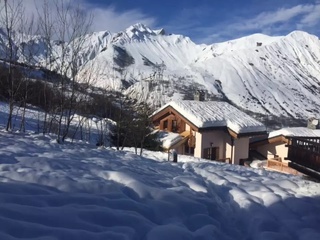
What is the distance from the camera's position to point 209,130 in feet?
67.0

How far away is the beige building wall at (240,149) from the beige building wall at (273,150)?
2.00 metres

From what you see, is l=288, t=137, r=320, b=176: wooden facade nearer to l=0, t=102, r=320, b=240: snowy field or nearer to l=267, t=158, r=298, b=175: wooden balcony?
l=0, t=102, r=320, b=240: snowy field

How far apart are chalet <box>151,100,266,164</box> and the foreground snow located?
13699 mm

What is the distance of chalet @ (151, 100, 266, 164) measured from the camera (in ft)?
66.9

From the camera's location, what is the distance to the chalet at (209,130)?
20391 millimetres

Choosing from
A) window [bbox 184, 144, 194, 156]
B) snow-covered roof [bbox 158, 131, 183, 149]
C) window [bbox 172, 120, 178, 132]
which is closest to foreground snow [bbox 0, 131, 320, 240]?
snow-covered roof [bbox 158, 131, 183, 149]

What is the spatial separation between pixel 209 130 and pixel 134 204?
16441 mm

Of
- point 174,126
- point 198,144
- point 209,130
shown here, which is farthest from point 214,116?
point 174,126

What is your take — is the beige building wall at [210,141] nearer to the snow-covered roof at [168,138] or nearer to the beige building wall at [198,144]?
the beige building wall at [198,144]

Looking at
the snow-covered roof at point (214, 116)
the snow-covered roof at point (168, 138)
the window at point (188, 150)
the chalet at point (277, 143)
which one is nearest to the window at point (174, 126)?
the snow-covered roof at point (168, 138)

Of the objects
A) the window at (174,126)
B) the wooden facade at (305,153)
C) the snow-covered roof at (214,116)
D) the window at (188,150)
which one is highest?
the snow-covered roof at (214,116)

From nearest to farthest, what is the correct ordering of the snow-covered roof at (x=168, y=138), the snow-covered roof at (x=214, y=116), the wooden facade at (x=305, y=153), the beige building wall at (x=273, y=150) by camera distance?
the wooden facade at (x=305, y=153) < the snow-covered roof at (x=168, y=138) < the snow-covered roof at (x=214, y=116) < the beige building wall at (x=273, y=150)

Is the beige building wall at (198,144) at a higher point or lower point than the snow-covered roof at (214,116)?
lower

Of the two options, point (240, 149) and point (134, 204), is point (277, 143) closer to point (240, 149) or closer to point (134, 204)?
point (240, 149)
